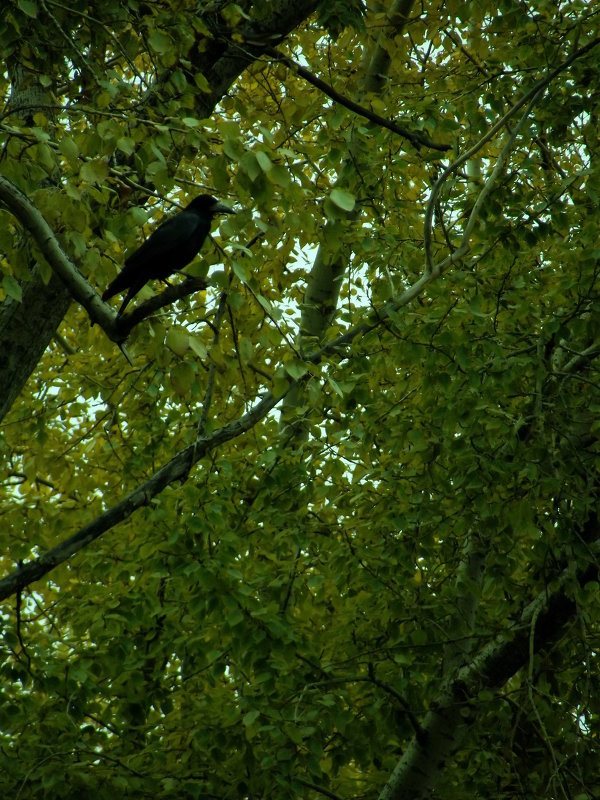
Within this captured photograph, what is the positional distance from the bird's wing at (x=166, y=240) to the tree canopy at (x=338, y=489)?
0.50 feet

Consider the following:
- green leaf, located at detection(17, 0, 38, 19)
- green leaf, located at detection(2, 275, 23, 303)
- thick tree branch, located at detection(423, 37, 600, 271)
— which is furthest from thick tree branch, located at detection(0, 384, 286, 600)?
green leaf, located at detection(17, 0, 38, 19)

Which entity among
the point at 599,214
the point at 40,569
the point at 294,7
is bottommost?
the point at 40,569

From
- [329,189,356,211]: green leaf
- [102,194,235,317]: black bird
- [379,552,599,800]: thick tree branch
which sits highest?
[102,194,235,317]: black bird

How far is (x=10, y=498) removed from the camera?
602 cm

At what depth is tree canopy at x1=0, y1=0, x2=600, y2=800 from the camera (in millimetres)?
4574

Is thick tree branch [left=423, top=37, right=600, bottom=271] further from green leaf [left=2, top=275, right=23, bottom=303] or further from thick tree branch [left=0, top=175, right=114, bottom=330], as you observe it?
green leaf [left=2, top=275, right=23, bottom=303]

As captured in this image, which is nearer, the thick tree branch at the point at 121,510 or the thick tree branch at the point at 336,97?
the thick tree branch at the point at 121,510

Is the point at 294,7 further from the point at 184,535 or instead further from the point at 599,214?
the point at 184,535

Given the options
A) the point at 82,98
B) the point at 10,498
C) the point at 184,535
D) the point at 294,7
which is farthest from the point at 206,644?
the point at 294,7

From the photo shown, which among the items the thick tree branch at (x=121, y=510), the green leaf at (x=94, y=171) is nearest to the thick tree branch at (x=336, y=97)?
the thick tree branch at (x=121, y=510)

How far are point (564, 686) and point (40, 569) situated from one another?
317 cm

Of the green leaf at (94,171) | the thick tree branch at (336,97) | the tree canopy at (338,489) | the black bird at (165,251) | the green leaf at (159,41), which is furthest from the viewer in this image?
the thick tree branch at (336,97)

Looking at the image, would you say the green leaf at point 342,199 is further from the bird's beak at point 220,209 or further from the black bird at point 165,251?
the bird's beak at point 220,209

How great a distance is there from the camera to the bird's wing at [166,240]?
437 cm
